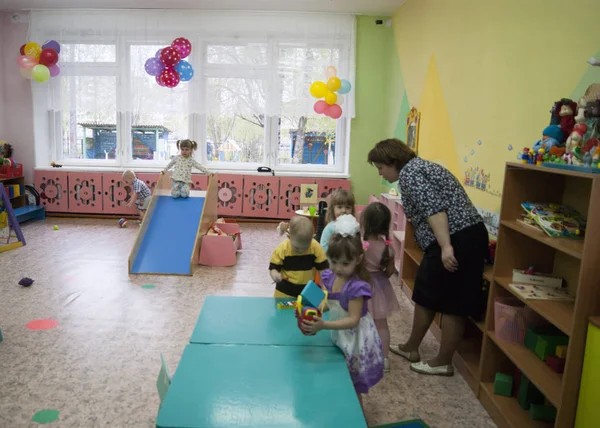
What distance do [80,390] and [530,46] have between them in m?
3.18

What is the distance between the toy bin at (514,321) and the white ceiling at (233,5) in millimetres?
4831

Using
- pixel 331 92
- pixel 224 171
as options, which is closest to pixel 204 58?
pixel 224 171

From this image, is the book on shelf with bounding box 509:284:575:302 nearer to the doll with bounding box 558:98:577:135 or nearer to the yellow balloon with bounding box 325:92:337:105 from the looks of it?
the doll with bounding box 558:98:577:135

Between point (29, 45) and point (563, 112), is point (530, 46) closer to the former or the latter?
point (563, 112)

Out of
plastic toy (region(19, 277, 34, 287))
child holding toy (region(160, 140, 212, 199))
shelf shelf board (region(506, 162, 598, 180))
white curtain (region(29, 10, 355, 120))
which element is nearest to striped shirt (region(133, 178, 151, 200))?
white curtain (region(29, 10, 355, 120))

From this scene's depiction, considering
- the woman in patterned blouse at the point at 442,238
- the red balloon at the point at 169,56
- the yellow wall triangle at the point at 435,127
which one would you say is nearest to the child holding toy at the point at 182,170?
the red balloon at the point at 169,56

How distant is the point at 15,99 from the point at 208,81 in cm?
287

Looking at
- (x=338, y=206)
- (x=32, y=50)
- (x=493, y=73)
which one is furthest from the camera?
(x=32, y=50)

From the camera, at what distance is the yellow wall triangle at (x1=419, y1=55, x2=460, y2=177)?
4281 mm

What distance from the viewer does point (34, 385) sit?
262cm

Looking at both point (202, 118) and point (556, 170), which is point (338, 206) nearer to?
point (556, 170)

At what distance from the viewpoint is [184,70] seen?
6566mm

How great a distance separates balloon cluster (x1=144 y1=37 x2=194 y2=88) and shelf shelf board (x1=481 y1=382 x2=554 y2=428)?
547cm

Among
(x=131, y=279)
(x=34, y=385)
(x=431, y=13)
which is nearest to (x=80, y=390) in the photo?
(x=34, y=385)
